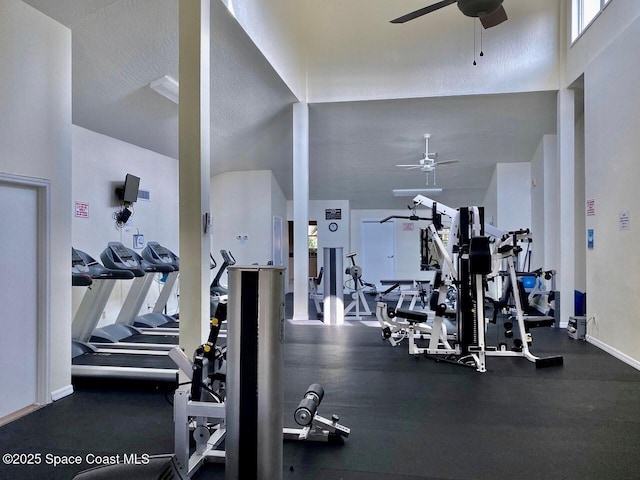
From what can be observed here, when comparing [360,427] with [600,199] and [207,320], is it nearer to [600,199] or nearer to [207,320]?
[207,320]

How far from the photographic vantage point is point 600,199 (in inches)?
184

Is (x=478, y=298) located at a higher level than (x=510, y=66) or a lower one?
lower

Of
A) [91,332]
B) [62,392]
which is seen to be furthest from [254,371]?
[91,332]

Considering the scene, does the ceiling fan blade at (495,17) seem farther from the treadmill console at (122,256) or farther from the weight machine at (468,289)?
the treadmill console at (122,256)

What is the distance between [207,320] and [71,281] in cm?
127

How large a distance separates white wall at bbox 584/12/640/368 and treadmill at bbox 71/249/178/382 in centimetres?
451

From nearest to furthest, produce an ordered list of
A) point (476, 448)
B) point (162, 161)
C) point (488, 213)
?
point (476, 448) < point (162, 161) < point (488, 213)

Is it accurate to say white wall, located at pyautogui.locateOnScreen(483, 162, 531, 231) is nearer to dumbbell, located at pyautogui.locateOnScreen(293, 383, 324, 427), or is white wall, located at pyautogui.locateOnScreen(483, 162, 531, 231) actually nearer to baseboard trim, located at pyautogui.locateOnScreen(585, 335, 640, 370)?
baseboard trim, located at pyautogui.locateOnScreen(585, 335, 640, 370)

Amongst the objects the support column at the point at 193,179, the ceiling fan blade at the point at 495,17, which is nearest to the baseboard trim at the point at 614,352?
the ceiling fan blade at the point at 495,17

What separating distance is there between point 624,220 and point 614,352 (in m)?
1.43

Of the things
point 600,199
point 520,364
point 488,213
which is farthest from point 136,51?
point 488,213

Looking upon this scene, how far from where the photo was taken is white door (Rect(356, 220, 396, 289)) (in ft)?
34.6

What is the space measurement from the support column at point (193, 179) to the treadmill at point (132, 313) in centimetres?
159

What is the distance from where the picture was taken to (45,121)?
3.07m
